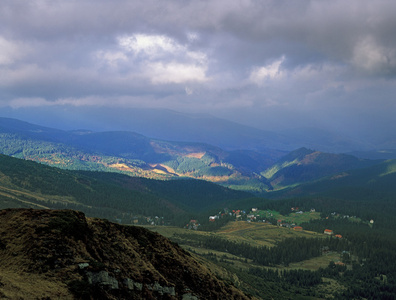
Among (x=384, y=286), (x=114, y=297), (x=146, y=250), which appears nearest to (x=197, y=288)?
(x=146, y=250)

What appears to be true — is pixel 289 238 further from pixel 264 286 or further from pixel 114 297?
pixel 114 297

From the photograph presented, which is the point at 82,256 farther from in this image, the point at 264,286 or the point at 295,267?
the point at 295,267

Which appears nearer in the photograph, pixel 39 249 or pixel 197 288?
pixel 39 249

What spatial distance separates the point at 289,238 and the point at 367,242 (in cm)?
4459

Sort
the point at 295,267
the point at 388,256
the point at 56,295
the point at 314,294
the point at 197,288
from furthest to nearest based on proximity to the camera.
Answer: the point at 388,256
the point at 295,267
the point at 314,294
the point at 197,288
the point at 56,295

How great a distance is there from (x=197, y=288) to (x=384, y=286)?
12291 centimetres

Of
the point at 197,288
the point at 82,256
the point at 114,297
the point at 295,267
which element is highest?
the point at 82,256

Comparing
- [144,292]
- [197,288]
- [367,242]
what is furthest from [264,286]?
[367,242]

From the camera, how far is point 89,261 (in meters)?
28.0

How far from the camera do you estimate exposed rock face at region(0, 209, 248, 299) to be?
25.4 m

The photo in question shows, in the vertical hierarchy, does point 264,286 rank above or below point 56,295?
below

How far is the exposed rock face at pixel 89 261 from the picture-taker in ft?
83.3

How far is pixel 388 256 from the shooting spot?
15775 cm

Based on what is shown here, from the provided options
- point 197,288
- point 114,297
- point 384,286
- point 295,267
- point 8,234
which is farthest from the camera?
point 295,267
